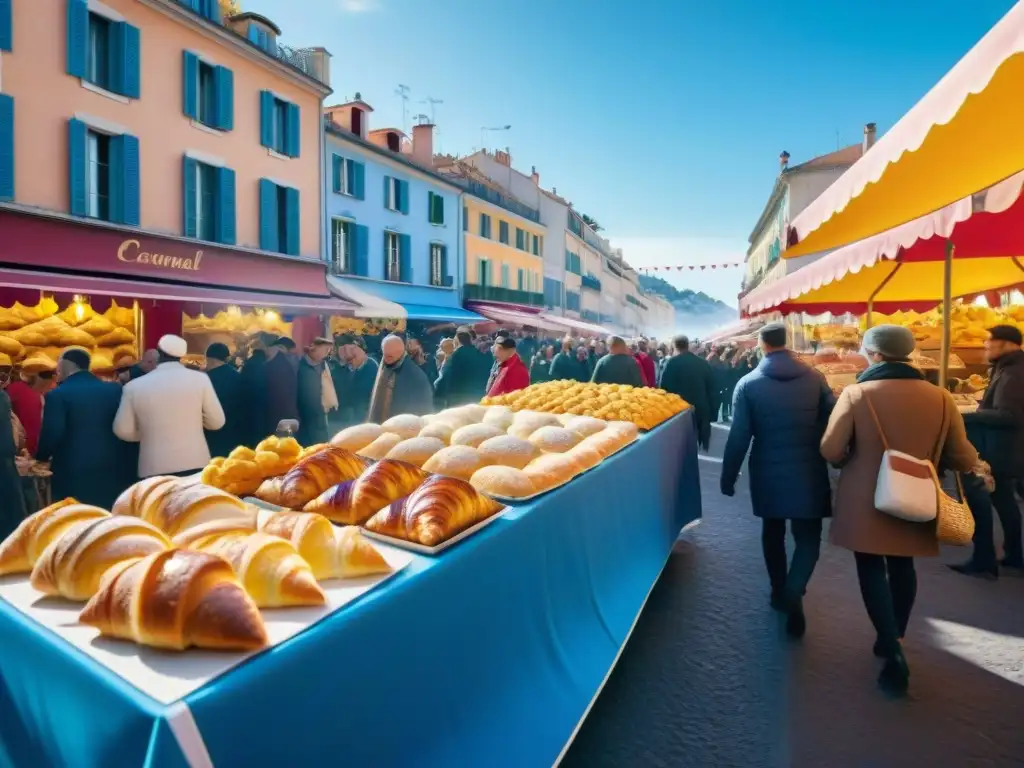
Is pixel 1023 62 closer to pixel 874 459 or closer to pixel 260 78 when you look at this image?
pixel 874 459

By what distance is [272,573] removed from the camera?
1.60 metres

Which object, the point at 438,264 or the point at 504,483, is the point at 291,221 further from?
the point at 504,483

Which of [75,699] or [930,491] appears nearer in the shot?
[75,699]

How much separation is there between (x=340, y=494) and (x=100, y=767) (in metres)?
1.14

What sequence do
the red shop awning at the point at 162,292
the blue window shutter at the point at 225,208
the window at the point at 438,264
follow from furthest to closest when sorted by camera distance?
the window at the point at 438,264 → the blue window shutter at the point at 225,208 → the red shop awning at the point at 162,292

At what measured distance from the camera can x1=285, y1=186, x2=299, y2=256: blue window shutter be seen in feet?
59.3

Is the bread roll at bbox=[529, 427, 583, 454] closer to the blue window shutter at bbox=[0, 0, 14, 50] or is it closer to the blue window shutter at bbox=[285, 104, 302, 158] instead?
the blue window shutter at bbox=[0, 0, 14, 50]

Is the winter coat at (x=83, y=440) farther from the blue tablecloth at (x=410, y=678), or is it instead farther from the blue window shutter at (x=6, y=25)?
the blue window shutter at (x=6, y=25)

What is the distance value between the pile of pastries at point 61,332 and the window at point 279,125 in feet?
22.1

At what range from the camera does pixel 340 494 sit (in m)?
2.33

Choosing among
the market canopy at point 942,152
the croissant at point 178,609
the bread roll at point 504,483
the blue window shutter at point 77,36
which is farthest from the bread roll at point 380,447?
the blue window shutter at point 77,36

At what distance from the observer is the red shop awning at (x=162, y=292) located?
35.5ft

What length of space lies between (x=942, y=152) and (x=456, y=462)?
323 cm

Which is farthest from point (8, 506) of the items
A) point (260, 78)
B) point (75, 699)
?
point (260, 78)
